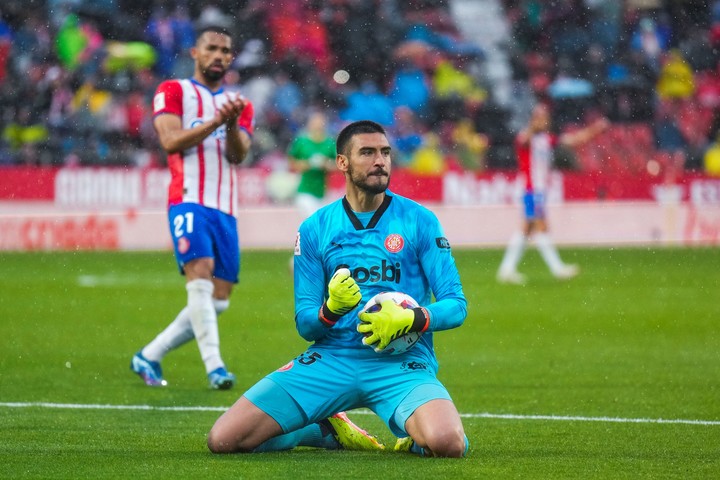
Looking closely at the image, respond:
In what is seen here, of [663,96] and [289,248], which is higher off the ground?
[663,96]

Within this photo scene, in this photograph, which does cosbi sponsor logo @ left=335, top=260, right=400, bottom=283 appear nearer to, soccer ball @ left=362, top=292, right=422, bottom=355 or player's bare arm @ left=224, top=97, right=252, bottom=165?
soccer ball @ left=362, top=292, right=422, bottom=355

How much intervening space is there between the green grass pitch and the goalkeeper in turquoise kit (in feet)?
0.47

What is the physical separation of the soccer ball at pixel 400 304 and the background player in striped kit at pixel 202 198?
8.54 ft

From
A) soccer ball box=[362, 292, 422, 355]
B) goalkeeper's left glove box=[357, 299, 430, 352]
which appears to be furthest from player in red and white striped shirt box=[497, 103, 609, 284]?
goalkeeper's left glove box=[357, 299, 430, 352]

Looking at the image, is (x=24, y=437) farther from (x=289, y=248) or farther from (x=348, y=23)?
(x=348, y=23)

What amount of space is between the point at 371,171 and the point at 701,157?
1881 centimetres

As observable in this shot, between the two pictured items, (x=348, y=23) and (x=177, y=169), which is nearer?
(x=177, y=169)

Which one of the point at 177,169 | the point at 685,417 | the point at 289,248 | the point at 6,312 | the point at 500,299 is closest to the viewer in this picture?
the point at 685,417

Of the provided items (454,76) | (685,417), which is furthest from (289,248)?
(685,417)

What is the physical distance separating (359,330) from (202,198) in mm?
3069

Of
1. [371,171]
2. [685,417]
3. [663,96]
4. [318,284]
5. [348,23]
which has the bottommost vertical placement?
[685,417]

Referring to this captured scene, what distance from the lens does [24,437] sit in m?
6.29

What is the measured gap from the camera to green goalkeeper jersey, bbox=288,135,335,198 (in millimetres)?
16812

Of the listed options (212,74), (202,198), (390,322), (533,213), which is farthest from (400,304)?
(533,213)
